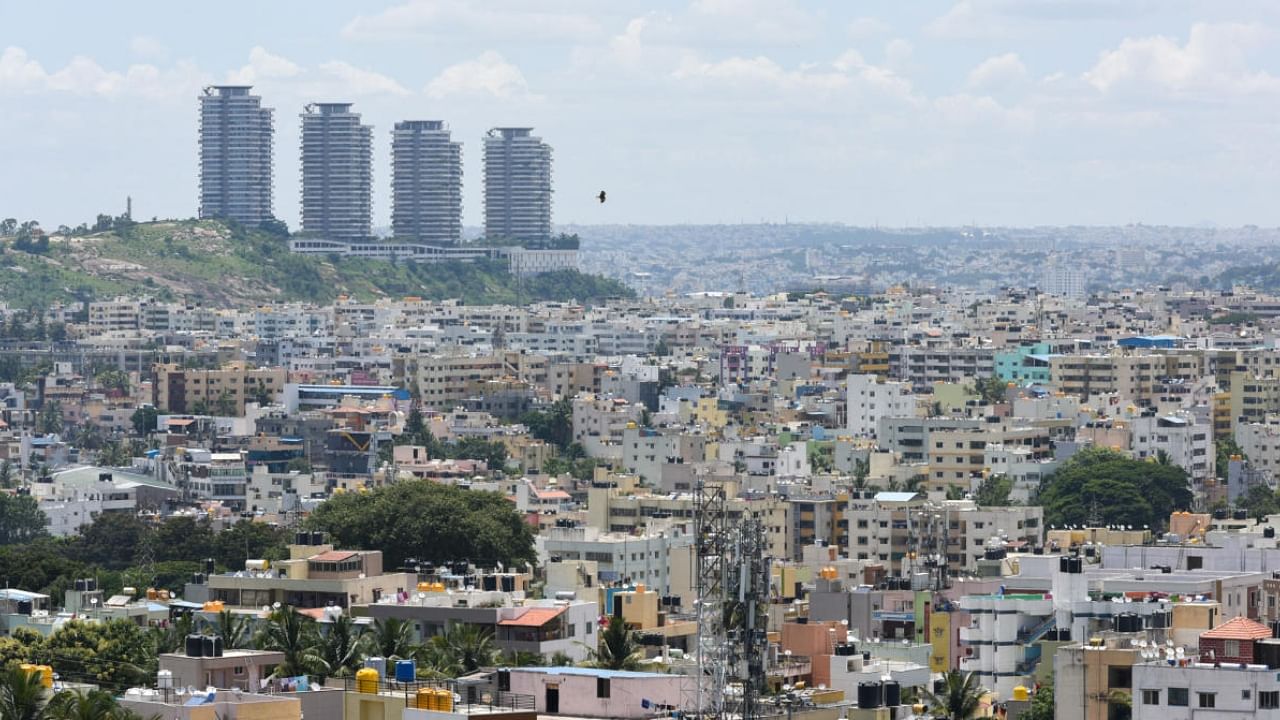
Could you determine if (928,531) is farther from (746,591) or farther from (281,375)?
(281,375)

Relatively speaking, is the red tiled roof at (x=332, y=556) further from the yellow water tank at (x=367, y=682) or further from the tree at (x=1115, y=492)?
the tree at (x=1115, y=492)

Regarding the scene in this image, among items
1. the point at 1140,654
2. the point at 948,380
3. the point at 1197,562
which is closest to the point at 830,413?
the point at 948,380

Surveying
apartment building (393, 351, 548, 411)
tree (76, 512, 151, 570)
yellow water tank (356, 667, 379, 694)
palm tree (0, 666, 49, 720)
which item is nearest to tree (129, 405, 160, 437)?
apartment building (393, 351, 548, 411)

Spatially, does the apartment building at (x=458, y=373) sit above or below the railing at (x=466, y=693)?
below

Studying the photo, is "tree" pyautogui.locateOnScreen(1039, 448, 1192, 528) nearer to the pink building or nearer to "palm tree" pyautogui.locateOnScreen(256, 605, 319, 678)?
"palm tree" pyautogui.locateOnScreen(256, 605, 319, 678)

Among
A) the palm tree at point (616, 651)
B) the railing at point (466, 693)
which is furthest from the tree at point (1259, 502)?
the railing at point (466, 693)

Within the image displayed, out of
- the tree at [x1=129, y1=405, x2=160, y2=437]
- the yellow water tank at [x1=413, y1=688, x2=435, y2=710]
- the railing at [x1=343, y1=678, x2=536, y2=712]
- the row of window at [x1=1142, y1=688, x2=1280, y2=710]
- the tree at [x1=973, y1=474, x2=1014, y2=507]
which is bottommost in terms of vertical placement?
the tree at [x1=129, y1=405, x2=160, y2=437]

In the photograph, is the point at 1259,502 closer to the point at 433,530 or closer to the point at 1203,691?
the point at 433,530
